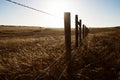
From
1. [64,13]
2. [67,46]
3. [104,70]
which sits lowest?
[104,70]

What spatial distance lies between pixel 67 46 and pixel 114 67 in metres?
1.52

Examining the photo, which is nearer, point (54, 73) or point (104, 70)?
point (54, 73)

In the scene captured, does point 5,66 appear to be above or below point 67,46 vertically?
below

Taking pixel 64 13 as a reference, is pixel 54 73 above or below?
below

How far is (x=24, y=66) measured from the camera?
164 inches

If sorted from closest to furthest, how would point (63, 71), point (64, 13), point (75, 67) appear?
point (63, 71) < point (64, 13) < point (75, 67)

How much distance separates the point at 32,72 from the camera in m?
3.81

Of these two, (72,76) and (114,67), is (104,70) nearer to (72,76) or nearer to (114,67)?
(114,67)

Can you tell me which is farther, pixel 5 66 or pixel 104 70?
pixel 104 70

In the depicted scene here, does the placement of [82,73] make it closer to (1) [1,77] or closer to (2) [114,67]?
(2) [114,67]

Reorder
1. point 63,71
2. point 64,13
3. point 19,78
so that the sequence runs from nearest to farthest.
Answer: point 19,78
point 63,71
point 64,13

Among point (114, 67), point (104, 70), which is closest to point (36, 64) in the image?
point (104, 70)

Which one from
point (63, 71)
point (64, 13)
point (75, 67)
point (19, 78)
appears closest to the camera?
point (19, 78)

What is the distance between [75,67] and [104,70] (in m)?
0.73
